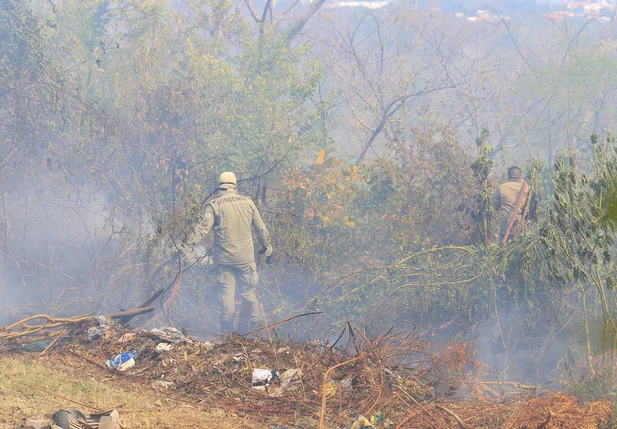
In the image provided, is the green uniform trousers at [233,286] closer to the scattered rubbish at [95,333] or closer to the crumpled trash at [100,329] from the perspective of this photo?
the crumpled trash at [100,329]

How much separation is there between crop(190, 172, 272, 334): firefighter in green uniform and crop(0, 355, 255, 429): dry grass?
102 inches

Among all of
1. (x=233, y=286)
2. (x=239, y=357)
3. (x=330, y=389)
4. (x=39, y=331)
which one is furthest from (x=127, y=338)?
(x=330, y=389)

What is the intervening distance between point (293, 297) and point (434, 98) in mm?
15367

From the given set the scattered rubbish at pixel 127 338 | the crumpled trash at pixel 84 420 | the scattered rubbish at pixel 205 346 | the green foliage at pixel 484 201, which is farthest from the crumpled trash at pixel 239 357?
the green foliage at pixel 484 201

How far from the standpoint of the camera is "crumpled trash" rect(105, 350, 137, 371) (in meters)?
5.95

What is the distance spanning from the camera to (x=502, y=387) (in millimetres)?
6094

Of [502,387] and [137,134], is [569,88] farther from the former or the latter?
[502,387]

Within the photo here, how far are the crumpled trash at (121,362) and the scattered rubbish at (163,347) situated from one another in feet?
0.74

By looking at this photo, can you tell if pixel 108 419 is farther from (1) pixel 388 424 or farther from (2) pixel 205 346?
(2) pixel 205 346

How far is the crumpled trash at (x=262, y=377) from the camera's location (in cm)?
554

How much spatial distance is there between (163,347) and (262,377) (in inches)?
46.8

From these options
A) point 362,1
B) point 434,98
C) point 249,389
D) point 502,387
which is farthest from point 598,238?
point 362,1

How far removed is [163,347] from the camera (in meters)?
6.23

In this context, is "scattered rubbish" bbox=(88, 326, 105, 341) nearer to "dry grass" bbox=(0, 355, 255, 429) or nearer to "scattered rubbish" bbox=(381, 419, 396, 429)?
"dry grass" bbox=(0, 355, 255, 429)
